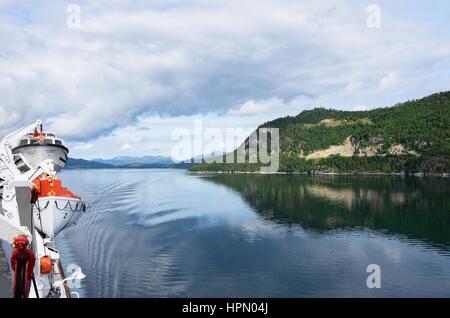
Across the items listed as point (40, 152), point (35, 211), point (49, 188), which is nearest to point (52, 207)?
point (35, 211)

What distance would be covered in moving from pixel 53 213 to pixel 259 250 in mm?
24691

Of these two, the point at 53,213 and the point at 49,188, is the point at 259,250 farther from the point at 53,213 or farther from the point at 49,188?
the point at 49,188

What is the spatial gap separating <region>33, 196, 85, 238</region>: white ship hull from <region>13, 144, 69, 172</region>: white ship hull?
17244 mm

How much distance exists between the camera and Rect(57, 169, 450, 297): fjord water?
118ft

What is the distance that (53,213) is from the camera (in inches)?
1647

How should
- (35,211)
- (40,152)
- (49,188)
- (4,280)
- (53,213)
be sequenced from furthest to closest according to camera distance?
(40,152) < (49,188) < (53,213) < (35,211) < (4,280)

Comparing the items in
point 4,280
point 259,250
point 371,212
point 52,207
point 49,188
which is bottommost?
point 259,250

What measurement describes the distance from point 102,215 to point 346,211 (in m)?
50.3

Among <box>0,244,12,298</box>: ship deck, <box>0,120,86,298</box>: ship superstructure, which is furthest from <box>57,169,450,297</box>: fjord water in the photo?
<box>0,244,12,298</box>: ship deck

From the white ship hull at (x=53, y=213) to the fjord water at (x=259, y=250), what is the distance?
4.15 metres

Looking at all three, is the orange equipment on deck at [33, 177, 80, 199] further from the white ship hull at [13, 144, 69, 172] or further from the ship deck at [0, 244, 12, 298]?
the white ship hull at [13, 144, 69, 172]
